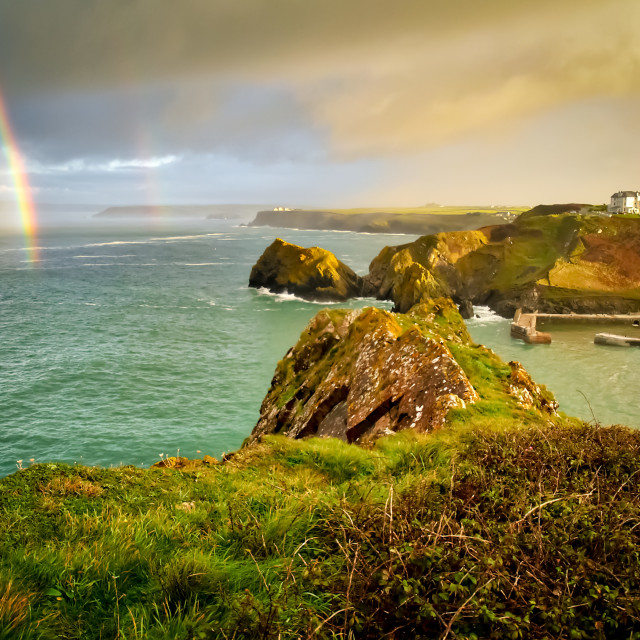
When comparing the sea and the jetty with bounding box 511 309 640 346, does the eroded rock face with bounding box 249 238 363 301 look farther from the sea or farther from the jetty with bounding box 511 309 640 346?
the jetty with bounding box 511 309 640 346

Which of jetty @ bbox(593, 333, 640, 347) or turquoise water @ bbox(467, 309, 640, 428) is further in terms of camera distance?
jetty @ bbox(593, 333, 640, 347)

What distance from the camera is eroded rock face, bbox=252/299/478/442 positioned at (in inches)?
468

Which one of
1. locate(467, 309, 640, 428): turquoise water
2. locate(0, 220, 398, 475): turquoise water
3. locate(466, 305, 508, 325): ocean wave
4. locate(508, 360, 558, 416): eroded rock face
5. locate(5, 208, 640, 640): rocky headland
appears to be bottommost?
locate(467, 309, 640, 428): turquoise water

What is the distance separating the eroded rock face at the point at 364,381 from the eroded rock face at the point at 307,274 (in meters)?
59.3

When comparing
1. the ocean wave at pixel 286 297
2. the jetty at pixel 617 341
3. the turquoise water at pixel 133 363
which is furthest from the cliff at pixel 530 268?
the jetty at pixel 617 341

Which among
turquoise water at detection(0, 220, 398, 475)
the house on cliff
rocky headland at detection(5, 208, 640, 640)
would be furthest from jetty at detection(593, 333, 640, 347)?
the house on cliff

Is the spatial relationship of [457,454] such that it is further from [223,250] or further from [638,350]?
[223,250]

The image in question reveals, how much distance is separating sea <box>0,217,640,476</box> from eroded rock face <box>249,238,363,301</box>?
2780 mm

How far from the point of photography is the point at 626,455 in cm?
594

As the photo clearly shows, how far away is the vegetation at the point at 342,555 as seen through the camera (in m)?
3.13

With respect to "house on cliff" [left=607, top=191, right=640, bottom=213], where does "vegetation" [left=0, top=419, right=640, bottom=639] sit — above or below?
below

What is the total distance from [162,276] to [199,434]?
79.8m

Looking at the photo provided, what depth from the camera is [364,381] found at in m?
14.0

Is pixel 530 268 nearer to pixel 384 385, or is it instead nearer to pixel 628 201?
pixel 628 201
